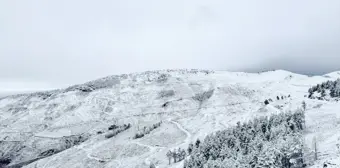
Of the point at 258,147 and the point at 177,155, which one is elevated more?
the point at 258,147

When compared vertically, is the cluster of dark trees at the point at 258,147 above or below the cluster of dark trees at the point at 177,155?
above

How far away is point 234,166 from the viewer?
98.5 metres

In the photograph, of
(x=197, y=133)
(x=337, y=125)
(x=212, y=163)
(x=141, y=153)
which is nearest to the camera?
(x=212, y=163)

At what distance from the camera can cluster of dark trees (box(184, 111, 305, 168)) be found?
333ft

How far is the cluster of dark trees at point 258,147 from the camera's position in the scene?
333ft

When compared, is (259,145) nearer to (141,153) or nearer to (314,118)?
(314,118)

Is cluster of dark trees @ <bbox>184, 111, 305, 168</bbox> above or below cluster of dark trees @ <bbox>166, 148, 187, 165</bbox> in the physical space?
above

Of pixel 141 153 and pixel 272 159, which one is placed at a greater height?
pixel 272 159

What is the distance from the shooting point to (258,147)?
115062mm

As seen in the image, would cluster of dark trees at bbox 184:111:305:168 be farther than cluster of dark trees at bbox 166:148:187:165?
No

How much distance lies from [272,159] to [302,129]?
2206 inches

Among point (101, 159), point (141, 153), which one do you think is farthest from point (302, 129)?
point (101, 159)

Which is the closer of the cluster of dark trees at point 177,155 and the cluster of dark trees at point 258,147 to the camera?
the cluster of dark trees at point 258,147

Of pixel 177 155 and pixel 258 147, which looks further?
pixel 177 155
